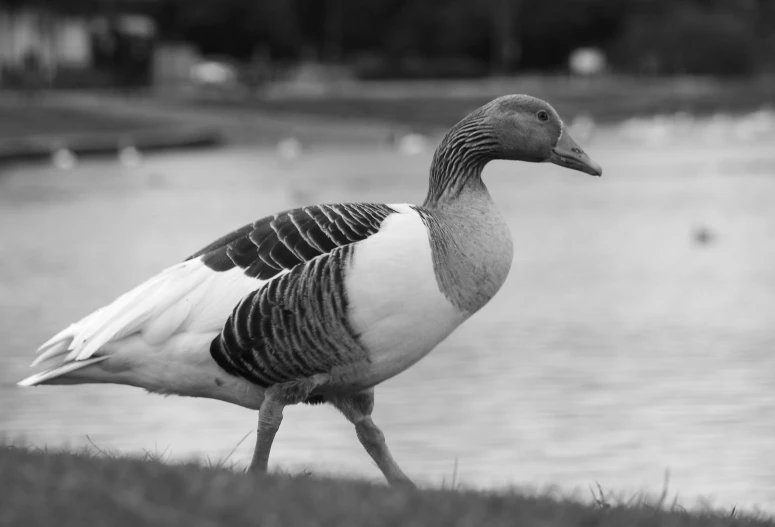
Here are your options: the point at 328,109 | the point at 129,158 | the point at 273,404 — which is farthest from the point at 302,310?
the point at 328,109

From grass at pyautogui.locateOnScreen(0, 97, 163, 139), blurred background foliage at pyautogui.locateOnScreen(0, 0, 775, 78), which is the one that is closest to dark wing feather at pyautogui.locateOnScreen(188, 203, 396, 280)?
grass at pyautogui.locateOnScreen(0, 97, 163, 139)

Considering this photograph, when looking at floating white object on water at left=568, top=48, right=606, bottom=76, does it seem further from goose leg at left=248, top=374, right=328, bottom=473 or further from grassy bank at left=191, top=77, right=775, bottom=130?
goose leg at left=248, top=374, right=328, bottom=473

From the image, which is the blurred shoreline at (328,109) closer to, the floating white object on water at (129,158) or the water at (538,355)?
the floating white object on water at (129,158)

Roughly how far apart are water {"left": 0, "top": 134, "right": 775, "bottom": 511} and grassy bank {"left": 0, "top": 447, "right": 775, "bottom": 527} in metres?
1.94

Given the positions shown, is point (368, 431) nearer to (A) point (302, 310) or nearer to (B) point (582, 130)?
(A) point (302, 310)

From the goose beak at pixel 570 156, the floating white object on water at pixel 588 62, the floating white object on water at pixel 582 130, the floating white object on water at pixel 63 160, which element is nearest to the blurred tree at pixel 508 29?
the floating white object on water at pixel 588 62

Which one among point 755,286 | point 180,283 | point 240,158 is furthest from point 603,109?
point 180,283

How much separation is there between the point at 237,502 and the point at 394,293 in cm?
173

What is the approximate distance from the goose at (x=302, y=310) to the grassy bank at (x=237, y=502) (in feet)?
2.93

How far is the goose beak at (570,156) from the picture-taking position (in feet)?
21.3

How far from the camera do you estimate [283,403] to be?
6.04 metres

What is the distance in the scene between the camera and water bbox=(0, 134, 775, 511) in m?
8.52

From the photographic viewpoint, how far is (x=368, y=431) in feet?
20.6

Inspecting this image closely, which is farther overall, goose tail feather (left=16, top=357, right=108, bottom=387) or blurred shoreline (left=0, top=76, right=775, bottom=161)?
blurred shoreline (left=0, top=76, right=775, bottom=161)
